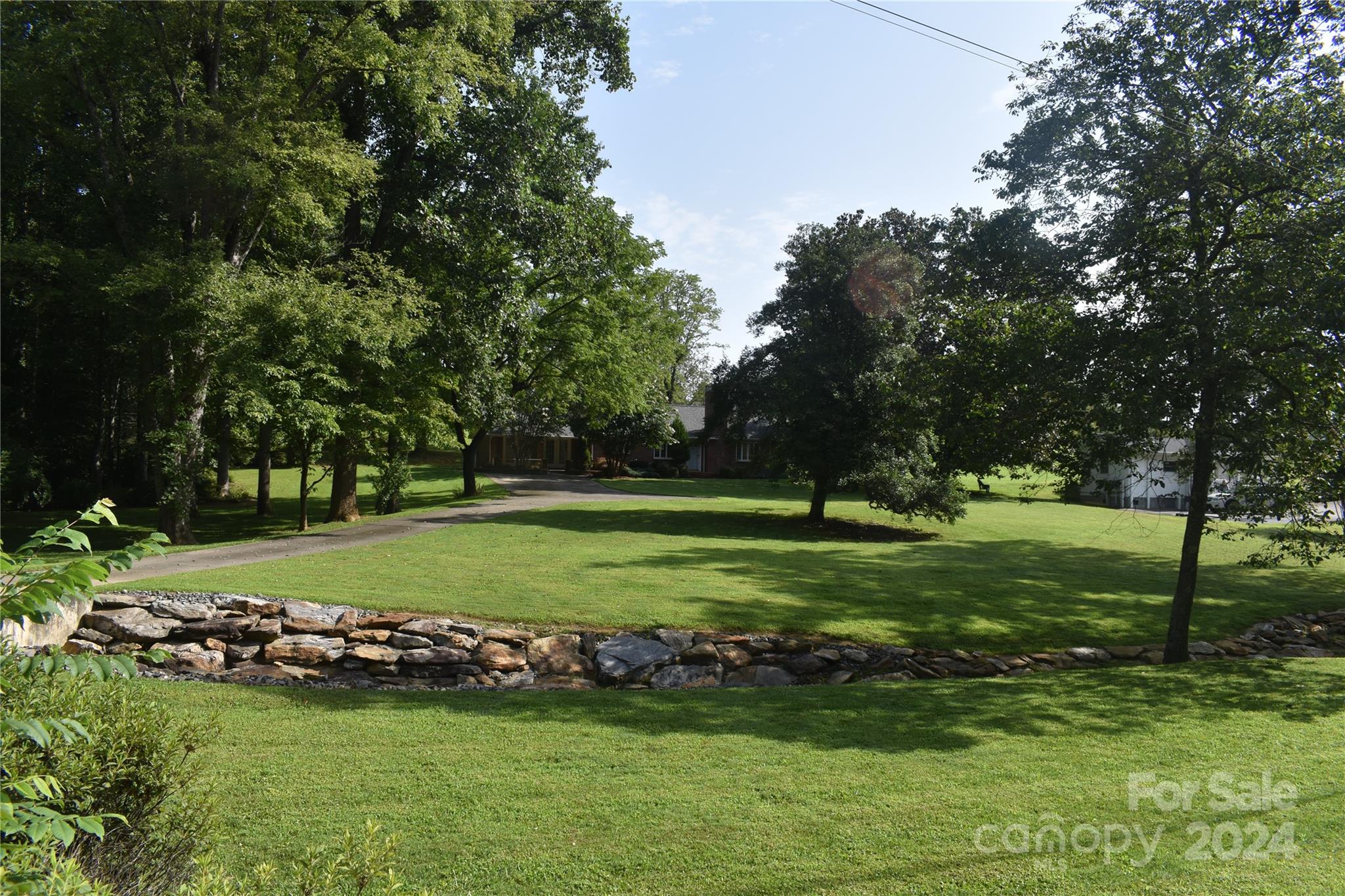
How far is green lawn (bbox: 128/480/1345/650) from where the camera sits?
40.1 feet

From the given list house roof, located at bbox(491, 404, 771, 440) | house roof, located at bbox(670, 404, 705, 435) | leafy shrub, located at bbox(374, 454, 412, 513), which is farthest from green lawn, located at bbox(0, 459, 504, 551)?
house roof, located at bbox(670, 404, 705, 435)

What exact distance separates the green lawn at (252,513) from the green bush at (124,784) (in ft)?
19.3

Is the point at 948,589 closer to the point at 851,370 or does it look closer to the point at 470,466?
the point at 851,370

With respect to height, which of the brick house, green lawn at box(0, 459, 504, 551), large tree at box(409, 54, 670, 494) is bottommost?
green lawn at box(0, 459, 504, 551)

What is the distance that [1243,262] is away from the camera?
382 inches

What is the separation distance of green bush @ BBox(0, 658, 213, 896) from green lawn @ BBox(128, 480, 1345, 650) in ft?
24.8

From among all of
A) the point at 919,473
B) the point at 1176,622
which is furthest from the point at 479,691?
the point at 919,473

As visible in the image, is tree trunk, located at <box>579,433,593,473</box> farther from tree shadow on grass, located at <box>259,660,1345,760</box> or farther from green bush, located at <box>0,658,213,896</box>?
green bush, located at <box>0,658,213,896</box>

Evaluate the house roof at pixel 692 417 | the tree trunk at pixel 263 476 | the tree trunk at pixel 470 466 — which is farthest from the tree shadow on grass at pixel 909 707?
the house roof at pixel 692 417

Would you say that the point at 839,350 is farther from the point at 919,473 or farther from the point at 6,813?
the point at 6,813

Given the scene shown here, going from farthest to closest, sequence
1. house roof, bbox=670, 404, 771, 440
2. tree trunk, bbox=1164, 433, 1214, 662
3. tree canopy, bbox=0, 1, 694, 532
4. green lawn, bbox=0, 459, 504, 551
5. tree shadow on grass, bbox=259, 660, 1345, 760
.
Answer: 1. house roof, bbox=670, 404, 771, 440
2. green lawn, bbox=0, 459, 504, 551
3. tree canopy, bbox=0, 1, 694, 532
4. tree trunk, bbox=1164, 433, 1214, 662
5. tree shadow on grass, bbox=259, 660, 1345, 760

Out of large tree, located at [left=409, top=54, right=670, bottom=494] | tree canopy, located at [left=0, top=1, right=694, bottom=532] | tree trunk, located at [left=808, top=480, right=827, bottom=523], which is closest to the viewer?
tree canopy, located at [left=0, top=1, right=694, bottom=532]

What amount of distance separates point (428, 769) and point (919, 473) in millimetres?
20734

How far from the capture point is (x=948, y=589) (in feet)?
50.0
